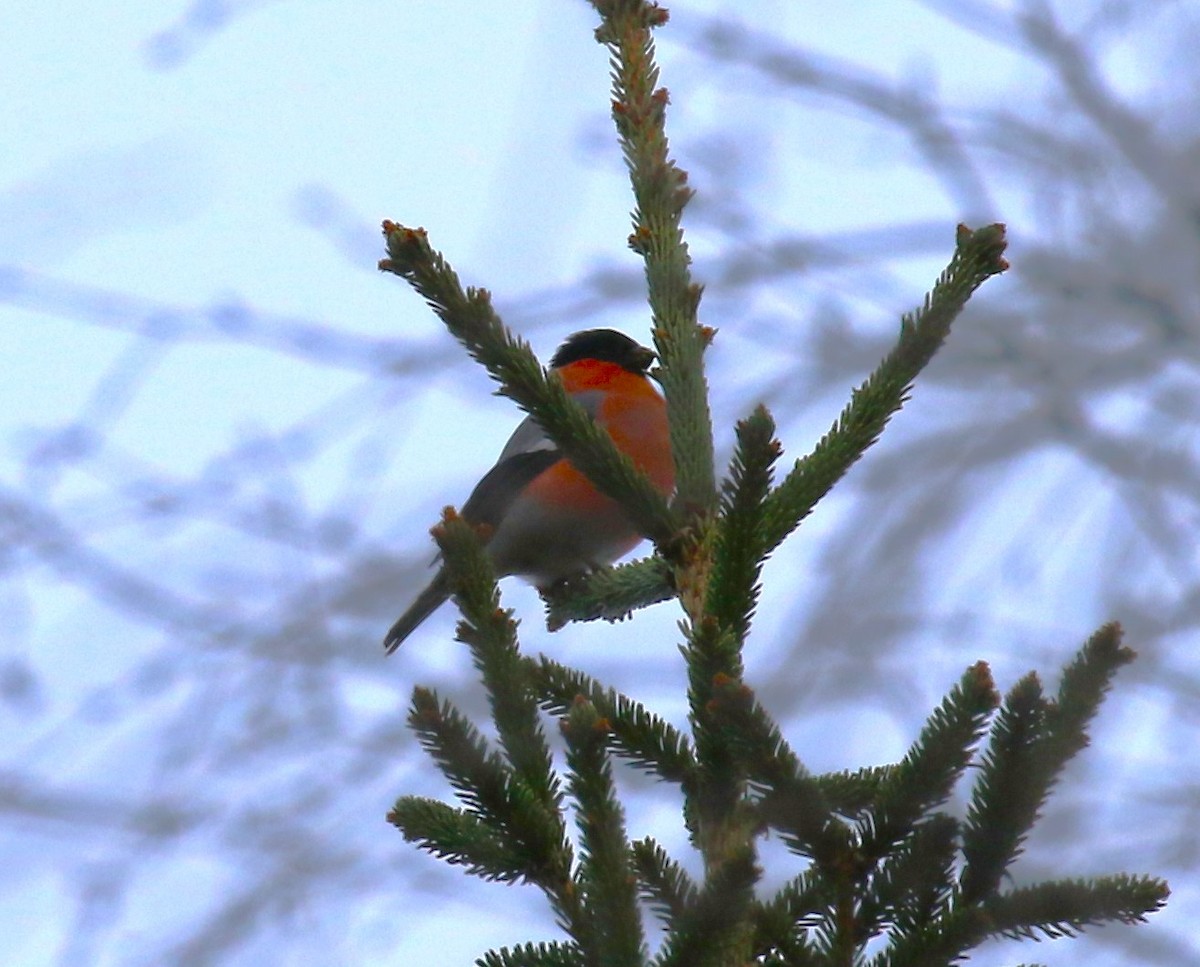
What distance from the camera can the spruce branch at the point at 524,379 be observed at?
1.69 metres

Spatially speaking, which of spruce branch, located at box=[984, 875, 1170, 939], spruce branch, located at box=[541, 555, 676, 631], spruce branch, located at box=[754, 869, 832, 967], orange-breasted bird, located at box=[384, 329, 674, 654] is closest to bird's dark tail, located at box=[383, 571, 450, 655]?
orange-breasted bird, located at box=[384, 329, 674, 654]

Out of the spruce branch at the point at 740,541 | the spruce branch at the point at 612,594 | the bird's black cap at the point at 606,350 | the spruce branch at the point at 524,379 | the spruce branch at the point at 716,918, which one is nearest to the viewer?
the spruce branch at the point at 716,918

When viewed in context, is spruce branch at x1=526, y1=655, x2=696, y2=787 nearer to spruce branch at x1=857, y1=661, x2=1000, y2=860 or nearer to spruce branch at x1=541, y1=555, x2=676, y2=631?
spruce branch at x1=857, y1=661, x2=1000, y2=860

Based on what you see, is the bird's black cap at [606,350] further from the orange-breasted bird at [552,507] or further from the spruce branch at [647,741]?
the spruce branch at [647,741]

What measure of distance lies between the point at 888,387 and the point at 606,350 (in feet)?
8.69

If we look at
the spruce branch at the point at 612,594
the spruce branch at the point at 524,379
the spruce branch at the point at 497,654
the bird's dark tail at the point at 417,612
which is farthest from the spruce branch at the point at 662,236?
the bird's dark tail at the point at 417,612

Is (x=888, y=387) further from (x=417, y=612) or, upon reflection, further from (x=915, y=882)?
(x=417, y=612)

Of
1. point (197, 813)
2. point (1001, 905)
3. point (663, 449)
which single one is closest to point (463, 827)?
point (1001, 905)

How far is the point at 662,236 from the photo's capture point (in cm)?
203

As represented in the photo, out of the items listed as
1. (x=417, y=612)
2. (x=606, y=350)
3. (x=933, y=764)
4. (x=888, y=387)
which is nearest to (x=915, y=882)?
(x=933, y=764)

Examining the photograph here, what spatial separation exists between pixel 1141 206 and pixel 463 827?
4782 millimetres

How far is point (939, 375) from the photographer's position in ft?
18.2

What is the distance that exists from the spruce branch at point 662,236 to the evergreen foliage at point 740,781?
0.13 m

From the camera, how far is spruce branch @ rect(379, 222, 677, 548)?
5.55ft
